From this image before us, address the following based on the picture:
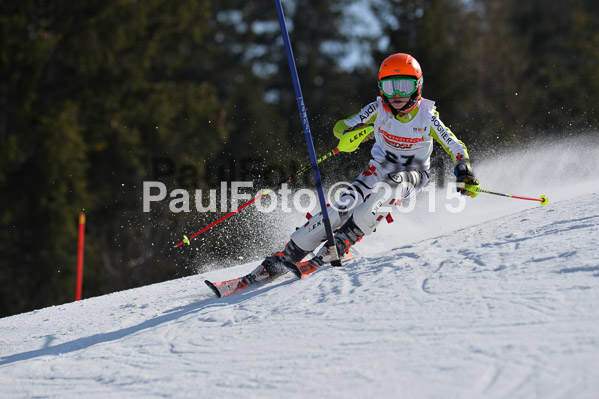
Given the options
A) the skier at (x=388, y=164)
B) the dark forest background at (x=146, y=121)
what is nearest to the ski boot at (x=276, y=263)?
the skier at (x=388, y=164)

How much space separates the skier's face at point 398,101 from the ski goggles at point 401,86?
0.03 meters

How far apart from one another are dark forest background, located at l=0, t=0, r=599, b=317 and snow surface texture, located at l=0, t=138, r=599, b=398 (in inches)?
282

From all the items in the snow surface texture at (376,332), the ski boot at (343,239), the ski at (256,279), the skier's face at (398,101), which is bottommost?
the snow surface texture at (376,332)

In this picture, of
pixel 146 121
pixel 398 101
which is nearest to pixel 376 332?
pixel 398 101

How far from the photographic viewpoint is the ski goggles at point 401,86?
522cm

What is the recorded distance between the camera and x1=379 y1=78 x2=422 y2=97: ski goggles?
522cm

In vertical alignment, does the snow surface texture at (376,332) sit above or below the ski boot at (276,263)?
below

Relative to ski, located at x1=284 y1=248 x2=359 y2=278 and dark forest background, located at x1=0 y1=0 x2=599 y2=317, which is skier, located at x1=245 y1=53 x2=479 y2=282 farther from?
dark forest background, located at x1=0 y1=0 x2=599 y2=317

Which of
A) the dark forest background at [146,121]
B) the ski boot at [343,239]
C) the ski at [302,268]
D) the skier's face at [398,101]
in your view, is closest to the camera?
the ski at [302,268]

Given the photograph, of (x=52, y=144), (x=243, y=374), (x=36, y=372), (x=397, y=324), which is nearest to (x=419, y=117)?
(x=397, y=324)

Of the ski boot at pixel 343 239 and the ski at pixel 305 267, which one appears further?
the ski boot at pixel 343 239

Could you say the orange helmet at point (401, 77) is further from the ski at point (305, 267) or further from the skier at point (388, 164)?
the ski at point (305, 267)

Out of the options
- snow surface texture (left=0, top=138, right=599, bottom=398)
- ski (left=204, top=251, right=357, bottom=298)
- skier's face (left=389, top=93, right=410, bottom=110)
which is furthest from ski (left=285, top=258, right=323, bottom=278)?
skier's face (left=389, top=93, right=410, bottom=110)

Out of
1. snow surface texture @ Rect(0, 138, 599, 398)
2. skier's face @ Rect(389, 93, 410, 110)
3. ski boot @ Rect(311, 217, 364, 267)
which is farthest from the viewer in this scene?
skier's face @ Rect(389, 93, 410, 110)
